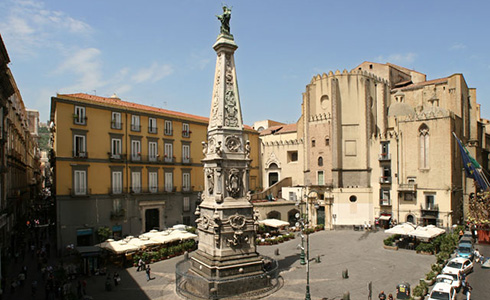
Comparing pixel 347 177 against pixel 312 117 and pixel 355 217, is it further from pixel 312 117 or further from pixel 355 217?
pixel 312 117

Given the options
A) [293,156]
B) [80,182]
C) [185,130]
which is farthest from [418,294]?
[293,156]

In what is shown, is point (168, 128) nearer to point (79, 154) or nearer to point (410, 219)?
point (79, 154)

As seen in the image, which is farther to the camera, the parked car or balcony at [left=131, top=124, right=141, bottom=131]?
balcony at [left=131, top=124, right=141, bottom=131]

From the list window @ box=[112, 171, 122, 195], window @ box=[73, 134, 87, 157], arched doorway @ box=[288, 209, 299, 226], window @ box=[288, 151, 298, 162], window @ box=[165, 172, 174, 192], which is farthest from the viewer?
window @ box=[288, 151, 298, 162]

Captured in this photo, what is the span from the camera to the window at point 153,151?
126 feet

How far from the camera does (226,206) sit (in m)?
20.2

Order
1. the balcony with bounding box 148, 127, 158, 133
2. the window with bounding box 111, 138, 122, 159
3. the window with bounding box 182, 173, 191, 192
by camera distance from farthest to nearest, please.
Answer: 1. the window with bounding box 182, 173, 191, 192
2. the balcony with bounding box 148, 127, 158, 133
3. the window with bounding box 111, 138, 122, 159

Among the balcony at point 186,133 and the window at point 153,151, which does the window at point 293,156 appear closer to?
the balcony at point 186,133

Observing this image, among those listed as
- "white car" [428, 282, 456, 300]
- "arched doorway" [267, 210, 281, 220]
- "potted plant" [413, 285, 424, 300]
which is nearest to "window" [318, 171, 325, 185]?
"arched doorway" [267, 210, 281, 220]

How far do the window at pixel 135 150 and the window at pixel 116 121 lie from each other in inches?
85.6

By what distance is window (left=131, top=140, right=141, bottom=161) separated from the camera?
121ft

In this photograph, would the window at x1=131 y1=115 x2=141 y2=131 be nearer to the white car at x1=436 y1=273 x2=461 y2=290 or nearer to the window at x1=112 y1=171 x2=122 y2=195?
the window at x1=112 y1=171 x2=122 y2=195

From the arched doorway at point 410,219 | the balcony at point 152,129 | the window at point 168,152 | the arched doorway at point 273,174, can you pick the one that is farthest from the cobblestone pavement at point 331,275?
the arched doorway at point 273,174

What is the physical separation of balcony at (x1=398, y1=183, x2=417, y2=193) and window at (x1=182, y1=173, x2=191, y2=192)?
23713 mm
